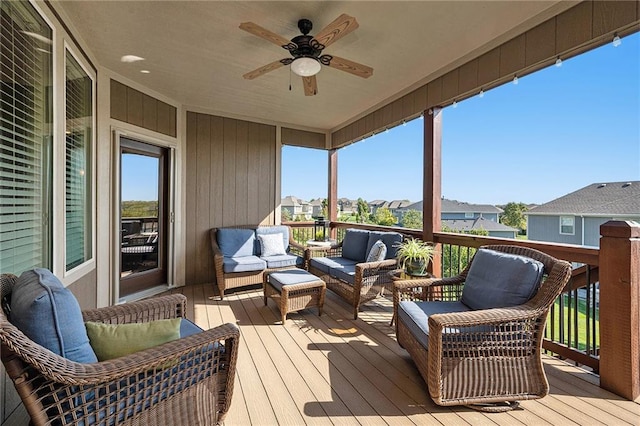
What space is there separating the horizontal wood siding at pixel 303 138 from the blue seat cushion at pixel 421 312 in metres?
4.25

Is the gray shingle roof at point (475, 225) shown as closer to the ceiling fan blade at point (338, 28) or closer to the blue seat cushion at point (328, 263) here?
the blue seat cushion at point (328, 263)

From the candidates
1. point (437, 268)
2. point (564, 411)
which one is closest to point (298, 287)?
point (437, 268)

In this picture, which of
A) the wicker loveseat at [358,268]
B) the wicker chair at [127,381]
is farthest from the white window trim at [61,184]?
the wicker loveseat at [358,268]

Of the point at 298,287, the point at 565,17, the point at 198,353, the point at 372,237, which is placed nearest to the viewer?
the point at 198,353

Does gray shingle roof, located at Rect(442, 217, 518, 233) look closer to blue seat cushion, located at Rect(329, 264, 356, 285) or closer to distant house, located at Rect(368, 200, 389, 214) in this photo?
blue seat cushion, located at Rect(329, 264, 356, 285)

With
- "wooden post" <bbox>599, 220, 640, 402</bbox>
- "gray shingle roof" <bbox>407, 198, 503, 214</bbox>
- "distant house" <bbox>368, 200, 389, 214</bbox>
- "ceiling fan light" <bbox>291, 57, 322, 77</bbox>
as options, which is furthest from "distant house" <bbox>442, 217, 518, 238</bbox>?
"ceiling fan light" <bbox>291, 57, 322, 77</bbox>

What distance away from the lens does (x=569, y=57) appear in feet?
8.09

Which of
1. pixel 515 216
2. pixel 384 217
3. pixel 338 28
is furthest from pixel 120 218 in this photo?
pixel 515 216

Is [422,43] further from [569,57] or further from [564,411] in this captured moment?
[564,411]

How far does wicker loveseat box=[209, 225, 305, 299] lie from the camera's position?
13.9 ft

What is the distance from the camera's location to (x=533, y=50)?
8.64 ft

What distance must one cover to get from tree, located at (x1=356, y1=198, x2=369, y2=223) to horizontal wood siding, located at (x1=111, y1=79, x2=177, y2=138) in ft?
11.8

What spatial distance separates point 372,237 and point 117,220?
3.33m

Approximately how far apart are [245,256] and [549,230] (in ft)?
13.0
